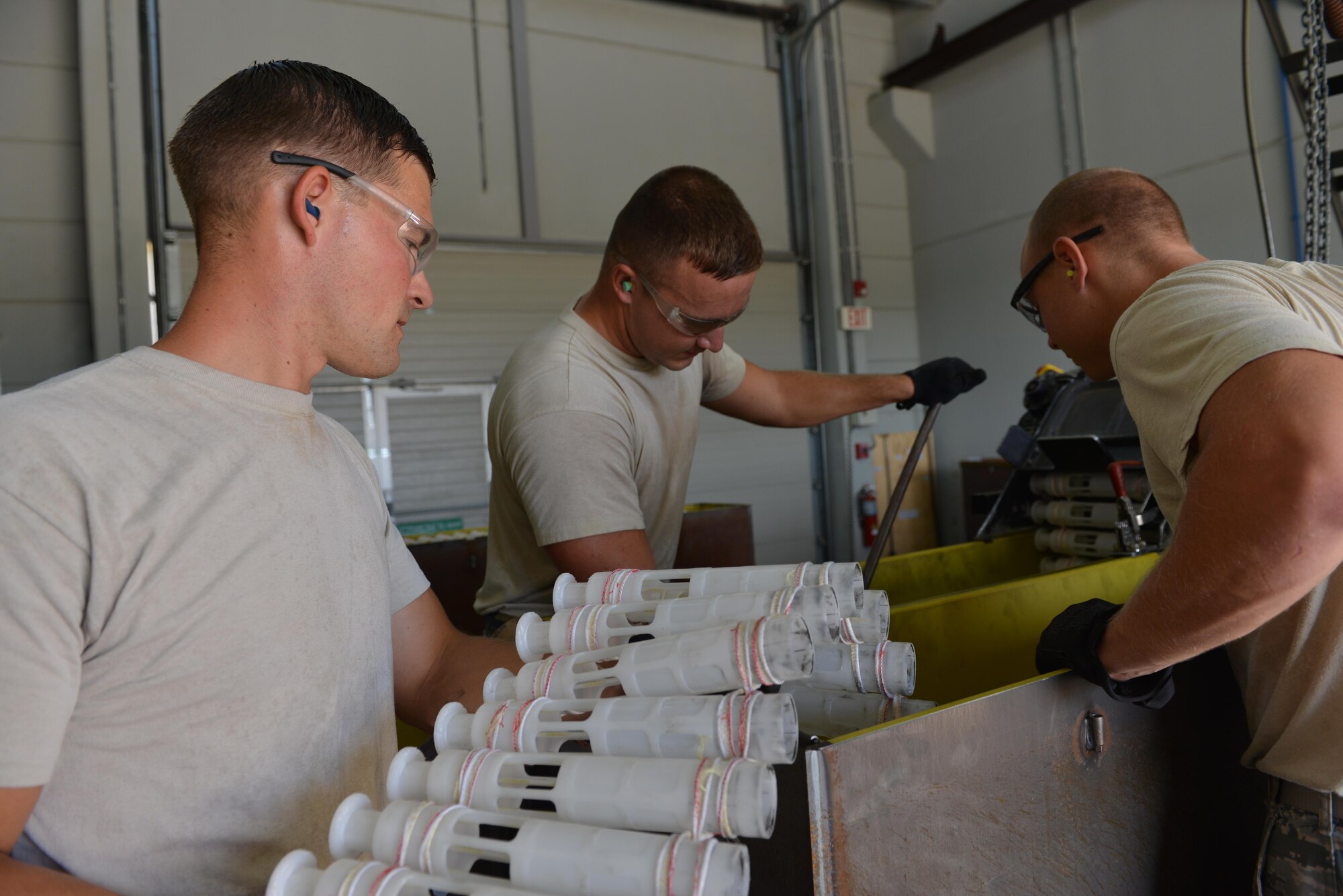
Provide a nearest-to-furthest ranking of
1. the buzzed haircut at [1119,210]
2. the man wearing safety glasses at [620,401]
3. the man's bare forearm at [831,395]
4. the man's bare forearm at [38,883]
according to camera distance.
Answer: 1. the man's bare forearm at [38,883]
2. the buzzed haircut at [1119,210]
3. the man wearing safety glasses at [620,401]
4. the man's bare forearm at [831,395]

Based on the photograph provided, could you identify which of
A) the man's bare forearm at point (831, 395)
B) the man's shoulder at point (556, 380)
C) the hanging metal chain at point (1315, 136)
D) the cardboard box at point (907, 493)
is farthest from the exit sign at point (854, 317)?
the man's shoulder at point (556, 380)

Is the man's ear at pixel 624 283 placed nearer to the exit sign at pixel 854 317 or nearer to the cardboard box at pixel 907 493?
the exit sign at pixel 854 317

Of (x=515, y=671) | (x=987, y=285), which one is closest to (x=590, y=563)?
(x=515, y=671)

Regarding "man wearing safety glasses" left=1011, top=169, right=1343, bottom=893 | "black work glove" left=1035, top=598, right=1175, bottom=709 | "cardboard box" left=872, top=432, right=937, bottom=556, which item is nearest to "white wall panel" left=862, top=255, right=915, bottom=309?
"cardboard box" left=872, top=432, right=937, bottom=556

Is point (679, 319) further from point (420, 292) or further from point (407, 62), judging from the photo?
point (407, 62)

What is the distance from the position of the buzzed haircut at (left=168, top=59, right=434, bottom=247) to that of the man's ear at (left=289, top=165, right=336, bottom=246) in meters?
0.02

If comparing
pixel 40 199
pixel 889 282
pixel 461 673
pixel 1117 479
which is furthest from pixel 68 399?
pixel 889 282

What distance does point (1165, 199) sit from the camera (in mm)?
1466

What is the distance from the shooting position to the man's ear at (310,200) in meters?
0.96

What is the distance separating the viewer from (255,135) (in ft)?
3.15

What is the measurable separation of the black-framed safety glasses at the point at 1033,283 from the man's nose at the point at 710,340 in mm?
618

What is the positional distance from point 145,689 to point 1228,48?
619cm

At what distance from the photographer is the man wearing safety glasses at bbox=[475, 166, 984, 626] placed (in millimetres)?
1650

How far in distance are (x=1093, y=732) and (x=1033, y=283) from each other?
31.3 inches
